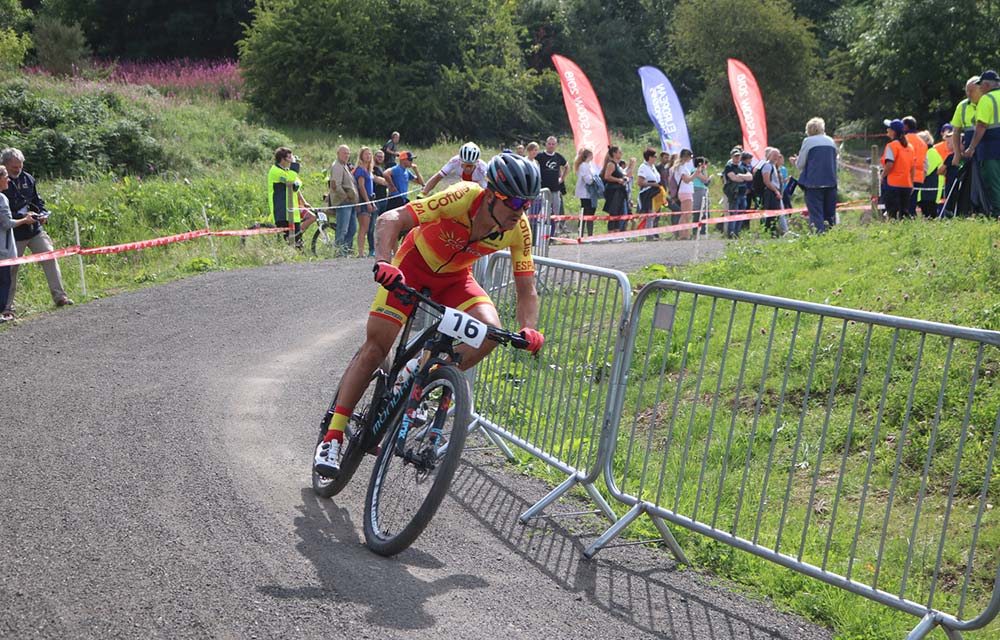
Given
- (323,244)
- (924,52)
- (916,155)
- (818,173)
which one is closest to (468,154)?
(818,173)

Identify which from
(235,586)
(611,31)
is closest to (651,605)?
(235,586)

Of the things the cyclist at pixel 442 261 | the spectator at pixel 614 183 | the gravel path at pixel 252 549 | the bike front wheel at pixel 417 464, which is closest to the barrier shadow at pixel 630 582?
the gravel path at pixel 252 549

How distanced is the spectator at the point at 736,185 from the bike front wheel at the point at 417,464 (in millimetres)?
15622

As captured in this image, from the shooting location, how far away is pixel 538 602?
200 inches

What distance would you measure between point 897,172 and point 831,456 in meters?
9.57

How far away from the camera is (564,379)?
22.6 feet

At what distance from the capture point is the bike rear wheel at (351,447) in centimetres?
601

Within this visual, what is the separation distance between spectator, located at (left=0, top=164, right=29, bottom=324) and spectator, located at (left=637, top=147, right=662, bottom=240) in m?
12.2

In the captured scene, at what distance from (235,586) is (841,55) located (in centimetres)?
5016

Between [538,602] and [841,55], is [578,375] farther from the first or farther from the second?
[841,55]

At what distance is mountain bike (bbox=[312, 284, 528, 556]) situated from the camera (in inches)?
201

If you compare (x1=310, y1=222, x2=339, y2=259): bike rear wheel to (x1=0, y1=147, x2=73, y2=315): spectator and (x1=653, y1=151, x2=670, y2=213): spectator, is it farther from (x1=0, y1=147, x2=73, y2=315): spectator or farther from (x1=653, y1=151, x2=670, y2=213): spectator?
(x1=653, y1=151, x2=670, y2=213): spectator

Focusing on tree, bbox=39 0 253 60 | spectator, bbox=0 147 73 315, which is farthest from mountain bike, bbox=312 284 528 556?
tree, bbox=39 0 253 60

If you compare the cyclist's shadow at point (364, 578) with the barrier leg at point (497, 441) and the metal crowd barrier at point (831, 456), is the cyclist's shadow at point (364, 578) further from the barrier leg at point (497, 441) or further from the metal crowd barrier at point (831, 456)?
the barrier leg at point (497, 441)
